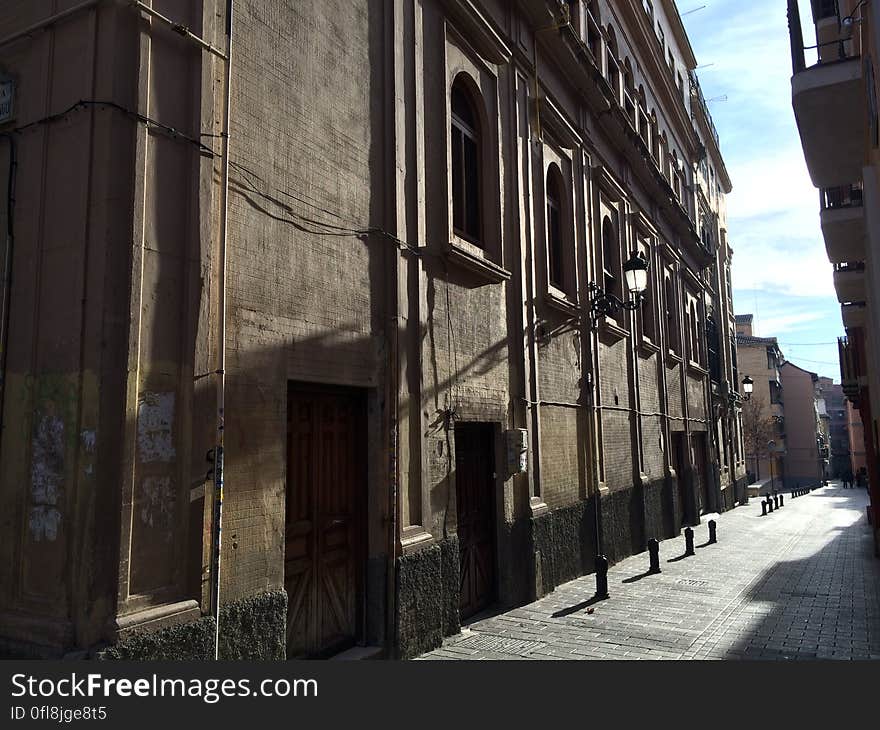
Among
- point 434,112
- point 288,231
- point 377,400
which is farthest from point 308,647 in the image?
point 434,112

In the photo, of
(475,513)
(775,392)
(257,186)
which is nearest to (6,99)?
(257,186)

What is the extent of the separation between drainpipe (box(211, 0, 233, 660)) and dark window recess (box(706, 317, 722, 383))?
2814cm

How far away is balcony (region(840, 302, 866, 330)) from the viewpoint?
16078mm

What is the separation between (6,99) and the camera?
5.12m

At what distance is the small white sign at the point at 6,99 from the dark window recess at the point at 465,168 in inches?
211

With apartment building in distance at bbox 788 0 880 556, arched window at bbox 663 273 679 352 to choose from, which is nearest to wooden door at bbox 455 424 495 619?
apartment building in distance at bbox 788 0 880 556

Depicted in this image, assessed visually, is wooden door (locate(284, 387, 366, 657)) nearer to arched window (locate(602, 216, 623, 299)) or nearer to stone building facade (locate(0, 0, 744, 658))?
stone building facade (locate(0, 0, 744, 658))

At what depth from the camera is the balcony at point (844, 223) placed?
36.6ft

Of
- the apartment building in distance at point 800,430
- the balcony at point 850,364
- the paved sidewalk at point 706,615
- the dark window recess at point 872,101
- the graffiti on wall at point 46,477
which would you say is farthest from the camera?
the apartment building in distance at point 800,430

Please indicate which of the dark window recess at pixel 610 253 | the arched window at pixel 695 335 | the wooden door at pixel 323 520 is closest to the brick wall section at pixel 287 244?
the wooden door at pixel 323 520

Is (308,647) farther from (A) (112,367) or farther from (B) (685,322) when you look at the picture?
(B) (685,322)

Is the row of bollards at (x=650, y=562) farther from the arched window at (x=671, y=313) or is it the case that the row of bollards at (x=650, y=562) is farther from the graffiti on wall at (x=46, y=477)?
the graffiti on wall at (x=46, y=477)

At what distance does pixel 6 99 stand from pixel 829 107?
26.1ft

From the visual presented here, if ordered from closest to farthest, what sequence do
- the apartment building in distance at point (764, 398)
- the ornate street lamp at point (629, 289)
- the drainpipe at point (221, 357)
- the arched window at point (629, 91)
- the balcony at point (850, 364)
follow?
the drainpipe at point (221, 357) < the ornate street lamp at point (629, 289) < the arched window at point (629, 91) < the balcony at point (850, 364) < the apartment building in distance at point (764, 398)
